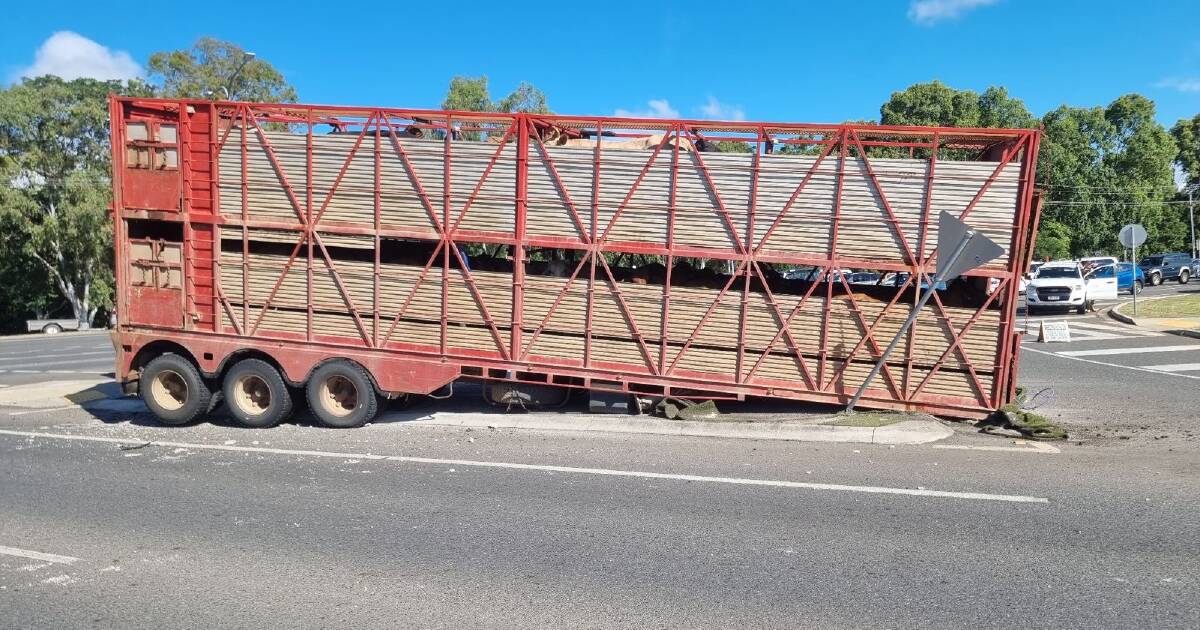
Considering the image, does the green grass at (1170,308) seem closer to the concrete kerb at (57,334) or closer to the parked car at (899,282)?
the parked car at (899,282)

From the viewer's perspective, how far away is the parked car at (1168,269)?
41531 millimetres

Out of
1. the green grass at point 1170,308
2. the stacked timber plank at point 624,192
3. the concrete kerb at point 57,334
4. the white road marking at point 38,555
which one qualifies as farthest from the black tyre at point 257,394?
the concrete kerb at point 57,334

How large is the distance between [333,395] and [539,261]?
3012 millimetres

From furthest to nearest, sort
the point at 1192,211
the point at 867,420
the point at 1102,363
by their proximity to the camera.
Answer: the point at 1192,211 < the point at 1102,363 < the point at 867,420

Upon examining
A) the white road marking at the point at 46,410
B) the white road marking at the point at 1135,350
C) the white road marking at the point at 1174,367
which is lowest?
the white road marking at the point at 46,410

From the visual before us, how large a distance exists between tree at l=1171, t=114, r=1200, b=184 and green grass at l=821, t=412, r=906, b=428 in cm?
5954

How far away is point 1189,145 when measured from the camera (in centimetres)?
5422

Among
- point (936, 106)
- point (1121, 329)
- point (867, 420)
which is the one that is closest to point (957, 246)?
point (867, 420)

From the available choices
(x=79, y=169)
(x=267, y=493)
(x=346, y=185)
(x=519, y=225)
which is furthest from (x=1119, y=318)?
(x=79, y=169)

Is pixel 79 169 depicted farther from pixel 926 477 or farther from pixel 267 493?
pixel 926 477

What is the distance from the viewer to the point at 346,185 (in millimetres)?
9305

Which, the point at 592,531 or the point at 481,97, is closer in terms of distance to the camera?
the point at 592,531

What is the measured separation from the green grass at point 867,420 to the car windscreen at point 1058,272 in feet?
66.7

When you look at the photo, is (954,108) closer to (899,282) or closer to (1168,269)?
(1168,269)
